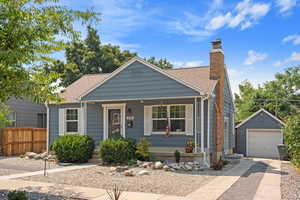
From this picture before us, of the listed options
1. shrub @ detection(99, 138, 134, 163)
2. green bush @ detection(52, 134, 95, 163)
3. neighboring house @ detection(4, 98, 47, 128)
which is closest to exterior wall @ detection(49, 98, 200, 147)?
green bush @ detection(52, 134, 95, 163)

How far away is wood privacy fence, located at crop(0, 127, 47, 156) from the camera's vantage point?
17.7 meters

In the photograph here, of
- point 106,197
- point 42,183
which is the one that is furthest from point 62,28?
point 42,183

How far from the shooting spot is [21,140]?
1852 centimetres

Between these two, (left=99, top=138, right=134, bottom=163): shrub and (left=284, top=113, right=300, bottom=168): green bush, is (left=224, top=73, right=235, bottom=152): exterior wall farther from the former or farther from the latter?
(left=99, top=138, right=134, bottom=163): shrub

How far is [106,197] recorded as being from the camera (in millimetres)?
7438

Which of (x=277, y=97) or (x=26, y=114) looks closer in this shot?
(x=26, y=114)

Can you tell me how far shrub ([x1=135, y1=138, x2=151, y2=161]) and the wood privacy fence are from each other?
8703mm

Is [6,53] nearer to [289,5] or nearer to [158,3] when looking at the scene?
[158,3]

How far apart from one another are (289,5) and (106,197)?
35.9 feet

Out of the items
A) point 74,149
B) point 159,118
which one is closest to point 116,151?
point 74,149

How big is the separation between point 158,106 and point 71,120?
5.59 metres

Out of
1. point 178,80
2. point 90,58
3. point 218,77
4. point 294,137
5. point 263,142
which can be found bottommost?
point 263,142

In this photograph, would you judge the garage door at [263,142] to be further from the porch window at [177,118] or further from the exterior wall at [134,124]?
the exterior wall at [134,124]

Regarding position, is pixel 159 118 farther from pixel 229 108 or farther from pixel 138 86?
pixel 229 108
